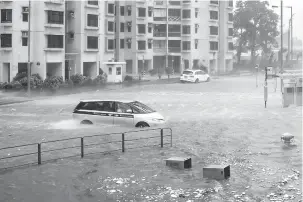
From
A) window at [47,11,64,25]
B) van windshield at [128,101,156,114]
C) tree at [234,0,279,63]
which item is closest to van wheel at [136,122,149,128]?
van windshield at [128,101,156,114]

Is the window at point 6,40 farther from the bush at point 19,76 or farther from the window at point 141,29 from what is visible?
the window at point 141,29

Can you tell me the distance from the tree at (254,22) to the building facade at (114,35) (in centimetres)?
812

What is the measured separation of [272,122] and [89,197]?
1972cm

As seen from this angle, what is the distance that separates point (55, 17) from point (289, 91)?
3083 cm

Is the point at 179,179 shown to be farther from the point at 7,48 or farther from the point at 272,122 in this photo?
the point at 7,48

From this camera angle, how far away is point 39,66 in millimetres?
60344

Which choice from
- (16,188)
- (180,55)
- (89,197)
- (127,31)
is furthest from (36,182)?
(180,55)

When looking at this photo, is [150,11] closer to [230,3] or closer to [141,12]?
[141,12]

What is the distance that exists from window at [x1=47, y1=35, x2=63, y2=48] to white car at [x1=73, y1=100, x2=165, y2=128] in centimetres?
3419

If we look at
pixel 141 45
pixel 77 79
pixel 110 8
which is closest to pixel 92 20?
pixel 110 8

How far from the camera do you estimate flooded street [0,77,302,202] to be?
17.2 meters

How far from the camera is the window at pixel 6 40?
58.2m

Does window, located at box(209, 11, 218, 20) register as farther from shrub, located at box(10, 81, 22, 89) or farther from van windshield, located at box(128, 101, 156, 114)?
van windshield, located at box(128, 101, 156, 114)

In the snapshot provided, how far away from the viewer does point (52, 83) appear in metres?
56.1
